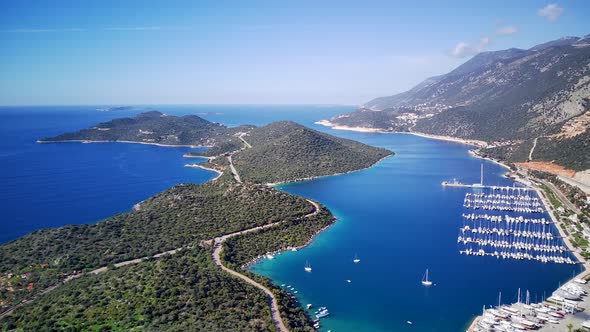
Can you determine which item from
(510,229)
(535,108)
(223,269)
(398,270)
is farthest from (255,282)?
(535,108)

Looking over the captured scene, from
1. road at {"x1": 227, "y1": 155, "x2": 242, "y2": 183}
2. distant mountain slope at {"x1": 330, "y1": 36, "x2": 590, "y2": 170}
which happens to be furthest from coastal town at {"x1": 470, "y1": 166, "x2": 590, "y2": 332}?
road at {"x1": 227, "y1": 155, "x2": 242, "y2": 183}

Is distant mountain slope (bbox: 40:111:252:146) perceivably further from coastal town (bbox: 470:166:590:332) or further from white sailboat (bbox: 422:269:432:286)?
coastal town (bbox: 470:166:590:332)

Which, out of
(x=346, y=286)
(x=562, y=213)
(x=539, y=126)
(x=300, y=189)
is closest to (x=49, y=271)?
(x=346, y=286)

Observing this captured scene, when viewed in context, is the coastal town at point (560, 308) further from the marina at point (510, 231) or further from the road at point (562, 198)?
the road at point (562, 198)

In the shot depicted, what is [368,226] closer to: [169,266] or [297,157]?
[169,266]

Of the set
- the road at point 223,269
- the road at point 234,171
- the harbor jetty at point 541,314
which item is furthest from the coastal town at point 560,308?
the road at point 234,171

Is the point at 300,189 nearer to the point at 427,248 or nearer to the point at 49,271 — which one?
the point at 427,248
